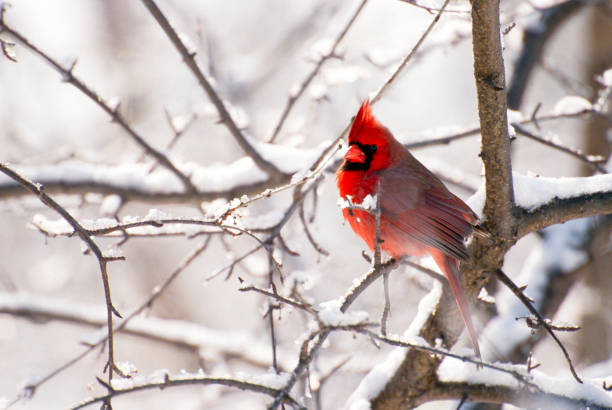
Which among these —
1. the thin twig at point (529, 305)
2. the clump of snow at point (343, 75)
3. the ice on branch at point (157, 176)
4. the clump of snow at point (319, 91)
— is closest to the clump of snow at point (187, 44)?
the ice on branch at point (157, 176)

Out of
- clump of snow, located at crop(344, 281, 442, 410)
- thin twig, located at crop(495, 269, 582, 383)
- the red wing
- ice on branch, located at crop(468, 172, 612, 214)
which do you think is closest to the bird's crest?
the red wing

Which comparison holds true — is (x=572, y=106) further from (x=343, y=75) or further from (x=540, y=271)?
(x=343, y=75)

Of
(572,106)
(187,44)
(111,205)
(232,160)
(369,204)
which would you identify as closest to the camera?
(369,204)

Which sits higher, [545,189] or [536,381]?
[545,189]

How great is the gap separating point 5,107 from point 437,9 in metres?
4.86

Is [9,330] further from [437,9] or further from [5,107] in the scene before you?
[437,9]

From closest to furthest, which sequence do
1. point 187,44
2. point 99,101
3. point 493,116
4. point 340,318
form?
1. point 340,318
2. point 493,116
3. point 187,44
4. point 99,101

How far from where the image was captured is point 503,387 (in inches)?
80.3

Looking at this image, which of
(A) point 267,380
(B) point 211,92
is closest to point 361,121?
(B) point 211,92

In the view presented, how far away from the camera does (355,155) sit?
2.51m

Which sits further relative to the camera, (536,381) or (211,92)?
(211,92)

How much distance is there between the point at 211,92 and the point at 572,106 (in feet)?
5.08

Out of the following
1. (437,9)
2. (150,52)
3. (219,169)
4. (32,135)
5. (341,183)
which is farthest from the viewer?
(150,52)

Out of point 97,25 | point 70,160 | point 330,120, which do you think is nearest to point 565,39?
point 330,120
